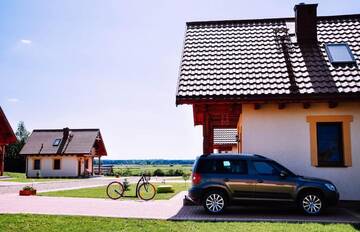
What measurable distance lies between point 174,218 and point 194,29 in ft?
31.1

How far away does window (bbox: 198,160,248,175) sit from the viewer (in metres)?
11.6

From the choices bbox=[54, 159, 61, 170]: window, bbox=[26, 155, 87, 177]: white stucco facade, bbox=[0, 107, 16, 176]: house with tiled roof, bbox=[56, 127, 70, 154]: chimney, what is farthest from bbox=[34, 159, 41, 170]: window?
bbox=[0, 107, 16, 176]: house with tiled roof

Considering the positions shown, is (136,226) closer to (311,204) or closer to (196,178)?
(196,178)

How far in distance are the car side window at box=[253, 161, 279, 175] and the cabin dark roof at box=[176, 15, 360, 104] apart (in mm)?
2285

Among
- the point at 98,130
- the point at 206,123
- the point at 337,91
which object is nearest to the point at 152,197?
the point at 206,123

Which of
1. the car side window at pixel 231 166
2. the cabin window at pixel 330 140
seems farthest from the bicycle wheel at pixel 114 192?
the cabin window at pixel 330 140

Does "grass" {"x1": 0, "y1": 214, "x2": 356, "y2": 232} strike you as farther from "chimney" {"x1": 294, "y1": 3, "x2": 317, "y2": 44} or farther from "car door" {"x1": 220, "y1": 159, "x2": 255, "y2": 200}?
"chimney" {"x1": 294, "y1": 3, "x2": 317, "y2": 44}

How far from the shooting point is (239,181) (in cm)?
1149

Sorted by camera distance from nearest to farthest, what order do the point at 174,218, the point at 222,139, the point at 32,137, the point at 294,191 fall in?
1. the point at 174,218
2. the point at 294,191
3. the point at 222,139
4. the point at 32,137

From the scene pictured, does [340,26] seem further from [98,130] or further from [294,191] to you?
[98,130]

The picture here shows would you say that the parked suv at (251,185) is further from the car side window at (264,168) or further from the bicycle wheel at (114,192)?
the bicycle wheel at (114,192)

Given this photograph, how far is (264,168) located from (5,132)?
3174 cm

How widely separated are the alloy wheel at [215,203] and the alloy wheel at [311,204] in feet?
7.71

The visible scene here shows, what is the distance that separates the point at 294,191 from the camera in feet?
37.1
